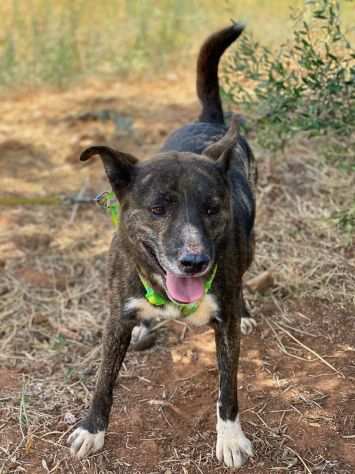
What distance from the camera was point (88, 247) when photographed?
218 inches

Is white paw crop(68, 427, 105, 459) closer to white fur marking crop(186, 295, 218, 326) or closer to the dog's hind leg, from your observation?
white fur marking crop(186, 295, 218, 326)

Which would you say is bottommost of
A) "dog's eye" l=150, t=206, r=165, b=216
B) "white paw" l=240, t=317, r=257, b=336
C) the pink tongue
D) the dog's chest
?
"white paw" l=240, t=317, r=257, b=336

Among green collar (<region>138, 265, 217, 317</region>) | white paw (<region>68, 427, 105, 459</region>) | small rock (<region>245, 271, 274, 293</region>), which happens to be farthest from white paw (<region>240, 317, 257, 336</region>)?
white paw (<region>68, 427, 105, 459</region>)

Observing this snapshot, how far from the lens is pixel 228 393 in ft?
10.9

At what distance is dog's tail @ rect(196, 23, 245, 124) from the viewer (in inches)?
161

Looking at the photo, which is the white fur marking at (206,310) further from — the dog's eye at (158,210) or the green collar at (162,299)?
the dog's eye at (158,210)

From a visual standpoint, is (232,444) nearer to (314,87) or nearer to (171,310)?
(171,310)

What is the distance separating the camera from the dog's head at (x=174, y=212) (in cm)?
292

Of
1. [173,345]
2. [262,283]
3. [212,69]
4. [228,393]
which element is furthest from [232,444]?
[212,69]

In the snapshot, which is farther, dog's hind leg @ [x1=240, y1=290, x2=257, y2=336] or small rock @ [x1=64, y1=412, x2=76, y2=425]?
dog's hind leg @ [x1=240, y1=290, x2=257, y2=336]

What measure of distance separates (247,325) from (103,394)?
129cm

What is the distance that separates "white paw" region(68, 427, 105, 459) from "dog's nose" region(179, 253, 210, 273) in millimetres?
1088

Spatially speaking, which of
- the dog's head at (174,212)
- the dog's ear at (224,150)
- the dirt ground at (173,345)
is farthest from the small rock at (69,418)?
the dog's ear at (224,150)

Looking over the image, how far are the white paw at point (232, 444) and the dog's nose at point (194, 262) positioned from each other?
0.91 m
